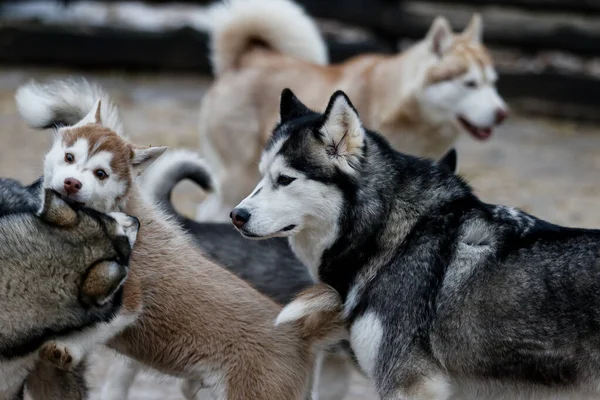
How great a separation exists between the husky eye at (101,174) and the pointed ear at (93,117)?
40 centimetres

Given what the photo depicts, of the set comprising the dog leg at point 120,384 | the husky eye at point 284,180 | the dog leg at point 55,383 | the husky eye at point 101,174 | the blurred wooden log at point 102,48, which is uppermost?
the husky eye at point 284,180

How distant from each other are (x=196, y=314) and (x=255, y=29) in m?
4.25

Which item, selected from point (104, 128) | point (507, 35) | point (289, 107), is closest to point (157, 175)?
point (104, 128)

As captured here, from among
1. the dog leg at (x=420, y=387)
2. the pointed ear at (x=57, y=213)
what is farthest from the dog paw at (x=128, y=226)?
the dog leg at (x=420, y=387)

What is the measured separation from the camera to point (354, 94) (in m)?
7.86

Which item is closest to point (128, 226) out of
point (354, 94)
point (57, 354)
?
point (57, 354)

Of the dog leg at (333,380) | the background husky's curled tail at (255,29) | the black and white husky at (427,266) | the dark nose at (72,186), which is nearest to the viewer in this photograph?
the black and white husky at (427,266)

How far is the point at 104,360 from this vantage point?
6035 millimetres

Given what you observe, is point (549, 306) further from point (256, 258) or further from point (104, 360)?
point (104, 360)

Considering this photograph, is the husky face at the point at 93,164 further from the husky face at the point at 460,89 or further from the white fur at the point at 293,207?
the husky face at the point at 460,89

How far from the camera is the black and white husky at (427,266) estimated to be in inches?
159

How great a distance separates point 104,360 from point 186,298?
182 cm

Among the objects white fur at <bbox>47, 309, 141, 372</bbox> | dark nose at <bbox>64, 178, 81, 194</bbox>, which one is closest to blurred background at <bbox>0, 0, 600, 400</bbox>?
dark nose at <bbox>64, 178, 81, 194</bbox>

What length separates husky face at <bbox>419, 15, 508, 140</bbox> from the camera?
7.81 meters
